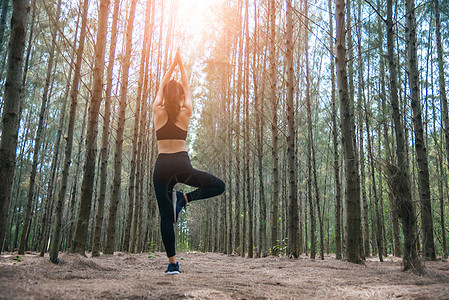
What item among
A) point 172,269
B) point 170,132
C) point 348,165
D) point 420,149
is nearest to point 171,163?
point 170,132

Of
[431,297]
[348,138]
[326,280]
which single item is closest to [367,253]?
[348,138]

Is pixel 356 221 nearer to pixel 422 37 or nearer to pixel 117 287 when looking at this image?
pixel 117 287

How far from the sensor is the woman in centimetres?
312

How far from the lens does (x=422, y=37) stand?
32.5ft

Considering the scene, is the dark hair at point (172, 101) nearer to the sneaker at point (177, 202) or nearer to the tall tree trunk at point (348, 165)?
the sneaker at point (177, 202)

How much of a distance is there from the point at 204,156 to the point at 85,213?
41.0 feet

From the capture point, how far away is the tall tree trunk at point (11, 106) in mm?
2414

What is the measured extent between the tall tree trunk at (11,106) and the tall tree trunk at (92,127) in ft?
5.82

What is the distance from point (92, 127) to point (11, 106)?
2.07m

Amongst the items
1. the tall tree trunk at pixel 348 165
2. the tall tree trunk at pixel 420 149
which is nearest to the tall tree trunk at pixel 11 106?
the tall tree trunk at pixel 348 165

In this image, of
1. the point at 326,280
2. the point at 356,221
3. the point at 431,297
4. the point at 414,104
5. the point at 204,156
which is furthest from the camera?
the point at 204,156

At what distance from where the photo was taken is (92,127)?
4.55 m

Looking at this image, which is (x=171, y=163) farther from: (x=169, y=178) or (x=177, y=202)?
(x=177, y=202)

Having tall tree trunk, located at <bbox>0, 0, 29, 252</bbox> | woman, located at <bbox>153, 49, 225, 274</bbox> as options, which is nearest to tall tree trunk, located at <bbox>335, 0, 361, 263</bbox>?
woman, located at <bbox>153, 49, 225, 274</bbox>
